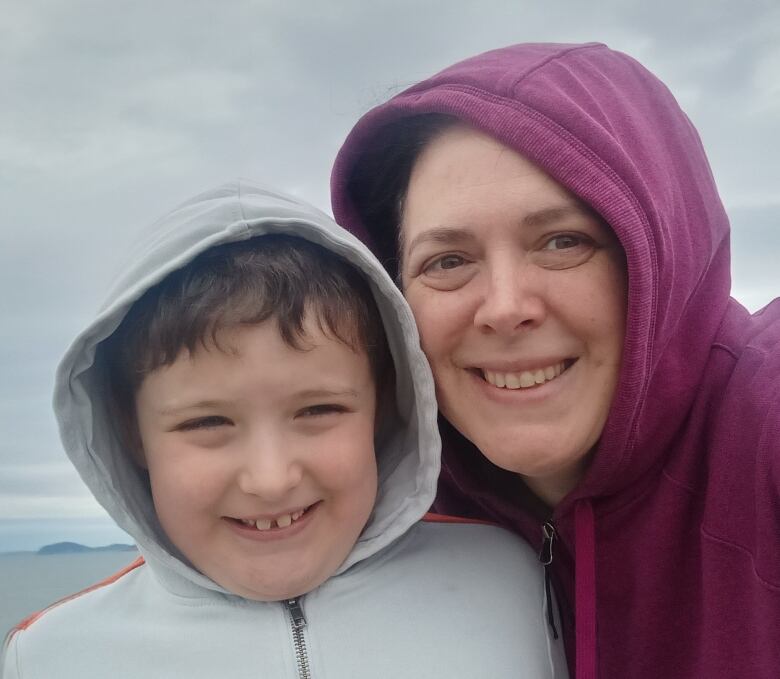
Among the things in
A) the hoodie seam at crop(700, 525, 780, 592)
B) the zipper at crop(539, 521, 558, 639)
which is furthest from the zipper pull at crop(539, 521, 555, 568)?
Result: the hoodie seam at crop(700, 525, 780, 592)

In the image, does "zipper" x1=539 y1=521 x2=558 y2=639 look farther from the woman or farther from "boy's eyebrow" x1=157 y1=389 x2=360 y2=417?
"boy's eyebrow" x1=157 y1=389 x2=360 y2=417

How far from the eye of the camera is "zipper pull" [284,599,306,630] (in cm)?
217

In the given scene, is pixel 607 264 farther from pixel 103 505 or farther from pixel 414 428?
pixel 103 505

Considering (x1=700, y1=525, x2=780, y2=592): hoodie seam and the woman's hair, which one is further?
the woman's hair

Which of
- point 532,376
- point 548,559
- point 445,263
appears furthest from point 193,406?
point 548,559

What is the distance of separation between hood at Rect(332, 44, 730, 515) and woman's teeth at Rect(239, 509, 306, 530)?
71 cm

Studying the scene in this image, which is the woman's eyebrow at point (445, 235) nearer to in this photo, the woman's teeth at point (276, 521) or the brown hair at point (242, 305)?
the brown hair at point (242, 305)

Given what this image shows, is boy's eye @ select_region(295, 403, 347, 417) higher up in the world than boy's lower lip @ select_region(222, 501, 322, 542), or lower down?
higher up

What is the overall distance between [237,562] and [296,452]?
1.05 feet

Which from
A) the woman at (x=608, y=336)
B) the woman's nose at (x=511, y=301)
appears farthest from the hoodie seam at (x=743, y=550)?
the woman's nose at (x=511, y=301)

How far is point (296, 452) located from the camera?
209 centimetres

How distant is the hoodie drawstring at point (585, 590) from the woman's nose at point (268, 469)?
0.75 metres

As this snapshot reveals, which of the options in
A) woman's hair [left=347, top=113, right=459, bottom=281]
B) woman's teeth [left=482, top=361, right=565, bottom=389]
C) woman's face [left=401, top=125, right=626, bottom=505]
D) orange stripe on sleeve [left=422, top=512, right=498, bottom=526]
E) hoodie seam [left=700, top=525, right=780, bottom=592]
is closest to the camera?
hoodie seam [left=700, top=525, right=780, bottom=592]

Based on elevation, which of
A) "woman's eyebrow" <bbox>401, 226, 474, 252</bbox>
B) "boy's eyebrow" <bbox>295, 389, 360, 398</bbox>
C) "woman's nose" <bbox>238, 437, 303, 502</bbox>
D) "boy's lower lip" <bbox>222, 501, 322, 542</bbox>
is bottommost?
"boy's lower lip" <bbox>222, 501, 322, 542</bbox>
